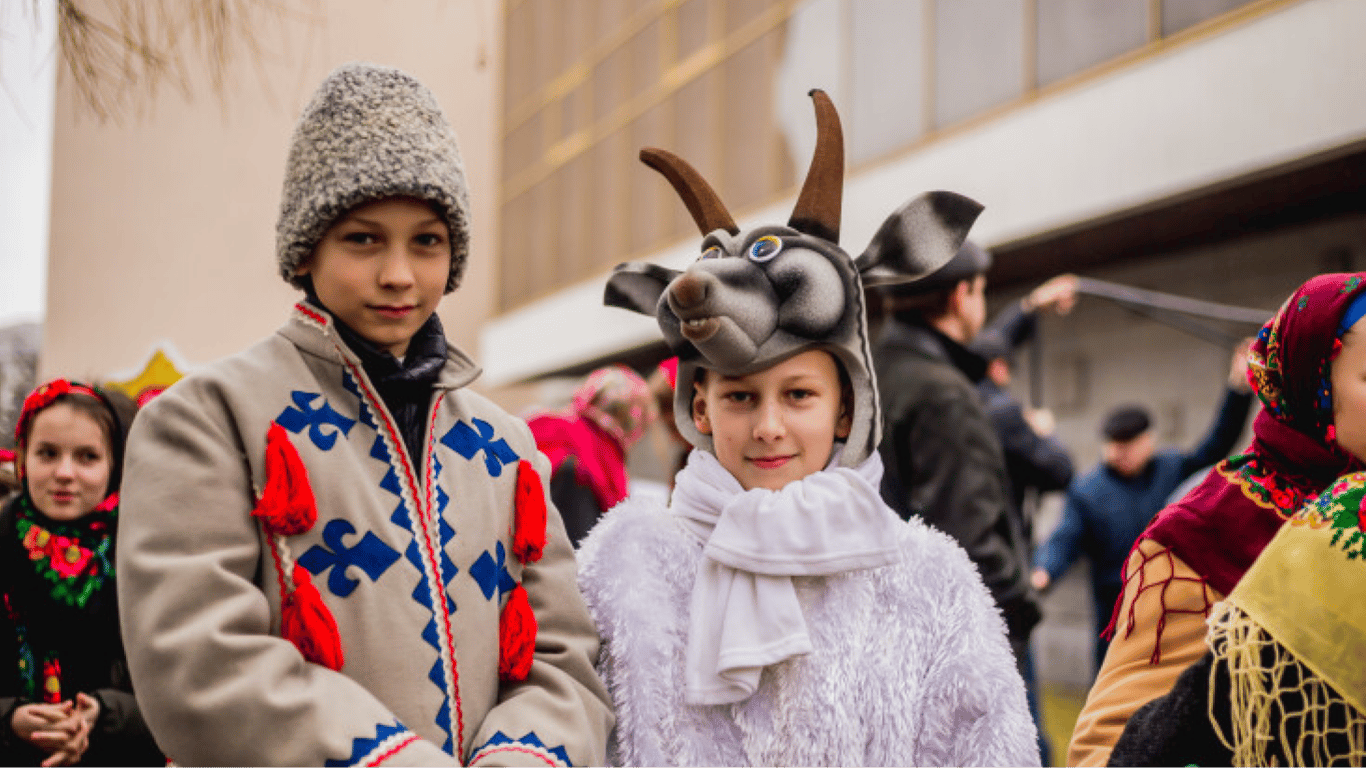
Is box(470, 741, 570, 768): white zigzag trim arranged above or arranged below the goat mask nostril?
below

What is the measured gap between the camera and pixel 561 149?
19734mm

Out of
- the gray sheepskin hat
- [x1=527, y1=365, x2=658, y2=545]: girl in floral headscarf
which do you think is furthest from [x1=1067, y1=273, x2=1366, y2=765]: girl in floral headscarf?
[x1=527, y1=365, x2=658, y2=545]: girl in floral headscarf

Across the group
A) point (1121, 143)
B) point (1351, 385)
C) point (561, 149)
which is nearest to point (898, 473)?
point (1351, 385)

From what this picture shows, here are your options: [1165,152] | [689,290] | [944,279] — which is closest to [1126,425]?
[944,279]

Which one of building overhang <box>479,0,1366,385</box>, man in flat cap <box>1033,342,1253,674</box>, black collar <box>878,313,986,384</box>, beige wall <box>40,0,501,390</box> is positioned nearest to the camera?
beige wall <box>40,0,501,390</box>

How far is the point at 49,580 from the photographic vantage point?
308 centimetres

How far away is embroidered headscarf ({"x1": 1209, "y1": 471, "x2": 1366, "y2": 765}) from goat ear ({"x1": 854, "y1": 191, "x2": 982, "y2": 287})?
2.80 feet

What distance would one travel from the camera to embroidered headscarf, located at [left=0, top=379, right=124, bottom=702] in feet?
10.0

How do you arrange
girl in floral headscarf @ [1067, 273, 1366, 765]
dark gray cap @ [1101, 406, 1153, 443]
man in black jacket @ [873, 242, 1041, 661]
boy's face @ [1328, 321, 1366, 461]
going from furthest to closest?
1. dark gray cap @ [1101, 406, 1153, 443]
2. man in black jacket @ [873, 242, 1041, 661]
3. girl in floral headscarf @ [1067, 273, 1366, 765]
4. boy's face @ [1328, 321, 1366, 461]

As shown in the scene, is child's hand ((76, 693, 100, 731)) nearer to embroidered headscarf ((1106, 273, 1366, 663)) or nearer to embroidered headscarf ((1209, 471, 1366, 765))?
embroidered headscarf ((1106, 273, 1366, 663))

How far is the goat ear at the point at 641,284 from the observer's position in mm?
2434

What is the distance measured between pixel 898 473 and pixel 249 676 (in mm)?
2186

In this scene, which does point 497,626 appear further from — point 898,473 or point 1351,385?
point 898,473

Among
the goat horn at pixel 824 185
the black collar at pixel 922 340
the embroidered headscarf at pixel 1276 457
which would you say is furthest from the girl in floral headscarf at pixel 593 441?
the embroidered headscarf at pixel 1276 457
